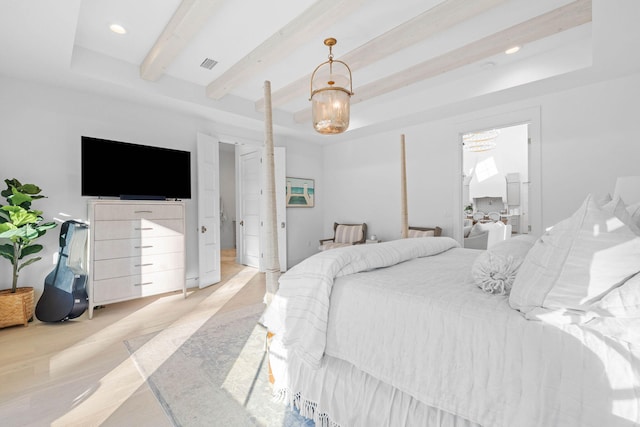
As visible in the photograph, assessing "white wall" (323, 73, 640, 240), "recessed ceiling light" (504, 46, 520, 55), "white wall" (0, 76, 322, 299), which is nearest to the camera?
"recessed ceiling light" (504, 46, 520, 55)

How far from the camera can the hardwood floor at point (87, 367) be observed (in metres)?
1.63

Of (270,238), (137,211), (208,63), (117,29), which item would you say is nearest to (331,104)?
(270,238)

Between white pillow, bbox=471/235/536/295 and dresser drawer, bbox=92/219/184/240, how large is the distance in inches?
137

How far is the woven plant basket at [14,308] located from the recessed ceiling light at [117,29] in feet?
8.65

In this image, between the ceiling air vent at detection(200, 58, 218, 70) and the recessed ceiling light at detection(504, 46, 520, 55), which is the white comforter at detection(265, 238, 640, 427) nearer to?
the recessed ceiling light at detection(504, 46, 520, 55)

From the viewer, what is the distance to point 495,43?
9.12 ft

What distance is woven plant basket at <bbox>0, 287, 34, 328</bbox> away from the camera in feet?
9.08

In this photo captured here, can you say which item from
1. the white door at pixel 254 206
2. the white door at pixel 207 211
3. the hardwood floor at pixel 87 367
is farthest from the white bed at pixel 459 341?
the white door at pixel 254 206

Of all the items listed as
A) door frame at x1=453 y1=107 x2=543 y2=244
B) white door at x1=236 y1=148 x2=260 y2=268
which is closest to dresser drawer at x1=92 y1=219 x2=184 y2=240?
white door at x1=236 y1=148 x2=260 y2=268

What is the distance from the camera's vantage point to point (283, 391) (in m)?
1.70

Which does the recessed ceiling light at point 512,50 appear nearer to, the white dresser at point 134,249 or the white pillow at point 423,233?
the white pillow at point 423,233

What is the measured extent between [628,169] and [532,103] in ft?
4.01

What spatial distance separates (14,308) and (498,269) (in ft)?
13.1

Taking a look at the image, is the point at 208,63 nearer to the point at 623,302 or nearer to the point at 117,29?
the point at 117,29
